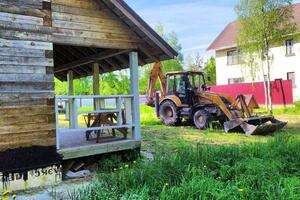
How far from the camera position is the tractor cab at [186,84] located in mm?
17578

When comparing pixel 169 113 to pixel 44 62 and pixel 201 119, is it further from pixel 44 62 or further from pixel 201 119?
pixel 44 62

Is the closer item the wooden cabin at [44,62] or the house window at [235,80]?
the wooden cabin at [44,62]

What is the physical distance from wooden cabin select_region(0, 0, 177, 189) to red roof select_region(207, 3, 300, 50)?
75.5ft

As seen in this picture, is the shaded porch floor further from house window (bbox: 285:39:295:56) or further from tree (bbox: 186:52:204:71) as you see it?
tree (bbox: 186:52:204:71)

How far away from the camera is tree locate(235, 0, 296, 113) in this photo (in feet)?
76.4

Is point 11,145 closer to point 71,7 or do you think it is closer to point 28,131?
point 28,131

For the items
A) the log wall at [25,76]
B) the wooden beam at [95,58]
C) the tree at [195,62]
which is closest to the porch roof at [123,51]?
the wooden beam at [95,58]

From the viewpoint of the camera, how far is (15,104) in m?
7.56

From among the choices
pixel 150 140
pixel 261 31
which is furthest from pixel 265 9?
pixel 150 140

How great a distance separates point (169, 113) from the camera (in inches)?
741

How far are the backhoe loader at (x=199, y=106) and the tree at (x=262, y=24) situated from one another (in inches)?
290

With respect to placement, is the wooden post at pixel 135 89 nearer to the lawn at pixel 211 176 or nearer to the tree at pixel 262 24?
the lawn at pixel 211 176

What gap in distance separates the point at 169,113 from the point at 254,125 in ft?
16.3

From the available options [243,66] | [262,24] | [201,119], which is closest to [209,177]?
[201,119]
